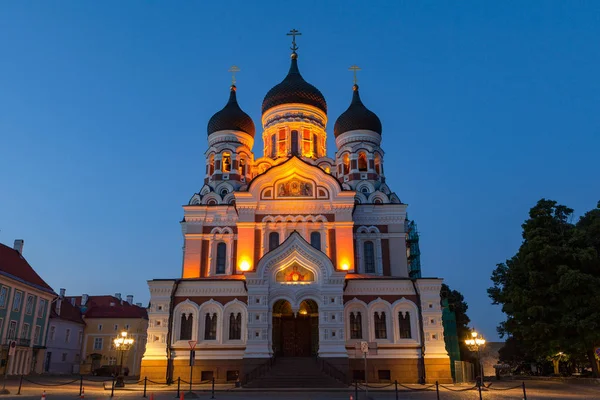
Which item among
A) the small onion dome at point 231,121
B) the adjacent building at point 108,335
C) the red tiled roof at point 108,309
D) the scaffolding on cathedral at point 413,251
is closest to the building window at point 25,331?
the adjacent building at point 108,335

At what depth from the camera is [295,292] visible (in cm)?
2719

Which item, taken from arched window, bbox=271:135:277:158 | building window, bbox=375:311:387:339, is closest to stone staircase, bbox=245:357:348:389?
building window, bbox=375:311:387:339

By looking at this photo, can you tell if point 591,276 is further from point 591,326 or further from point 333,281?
point 333,281

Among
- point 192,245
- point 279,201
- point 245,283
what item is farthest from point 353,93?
point 245,283

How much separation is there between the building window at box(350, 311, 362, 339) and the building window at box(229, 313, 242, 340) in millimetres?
6075

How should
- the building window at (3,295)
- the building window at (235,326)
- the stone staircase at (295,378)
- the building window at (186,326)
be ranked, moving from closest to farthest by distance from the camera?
the stone staircase at (295,378) → the building window at (235,326) → the building window at (186,326) → the building window at (3,295)

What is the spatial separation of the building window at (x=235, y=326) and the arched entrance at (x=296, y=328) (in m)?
1.98

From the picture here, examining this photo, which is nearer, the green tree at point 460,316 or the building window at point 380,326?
the building window at point 380,326

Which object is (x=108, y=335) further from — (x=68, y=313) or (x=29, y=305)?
(x=29, y=305)

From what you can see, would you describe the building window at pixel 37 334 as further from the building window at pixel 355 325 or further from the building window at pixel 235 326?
the building window at pixel 355 325

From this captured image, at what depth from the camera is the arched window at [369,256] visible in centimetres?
3431

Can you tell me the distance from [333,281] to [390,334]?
4.25m

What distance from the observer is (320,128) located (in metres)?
41.3

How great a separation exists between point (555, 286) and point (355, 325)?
1095 centimetres
